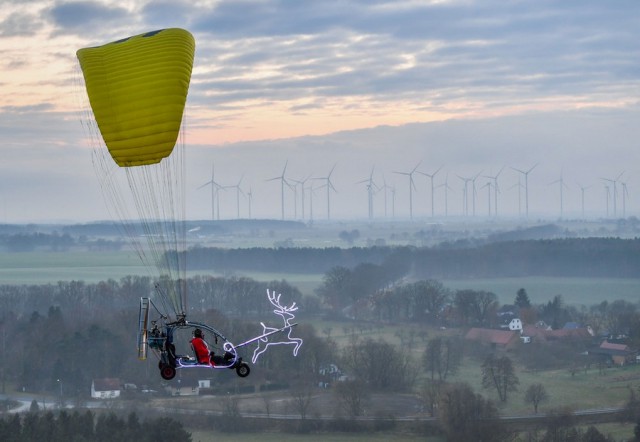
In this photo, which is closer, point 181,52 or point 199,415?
point 181,52

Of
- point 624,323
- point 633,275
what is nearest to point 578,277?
point 633,275

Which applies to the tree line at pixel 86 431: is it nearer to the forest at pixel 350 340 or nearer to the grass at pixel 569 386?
the forest at pixel 350 340

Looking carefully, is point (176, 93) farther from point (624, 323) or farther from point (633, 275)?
point (633, 275)

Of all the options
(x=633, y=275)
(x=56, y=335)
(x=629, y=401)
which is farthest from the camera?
(x=633, y=275)

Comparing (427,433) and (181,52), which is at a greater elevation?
(181,52)

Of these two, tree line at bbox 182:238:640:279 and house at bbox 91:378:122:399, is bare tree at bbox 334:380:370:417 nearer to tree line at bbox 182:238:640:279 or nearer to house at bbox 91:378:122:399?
house at bbox 91:378:122:399

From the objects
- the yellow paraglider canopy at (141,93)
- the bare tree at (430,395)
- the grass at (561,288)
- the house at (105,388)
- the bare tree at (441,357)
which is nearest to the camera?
the yellow paraglider canopy at (141,93)

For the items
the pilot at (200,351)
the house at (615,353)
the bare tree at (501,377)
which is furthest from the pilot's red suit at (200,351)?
the house at (615,353)
